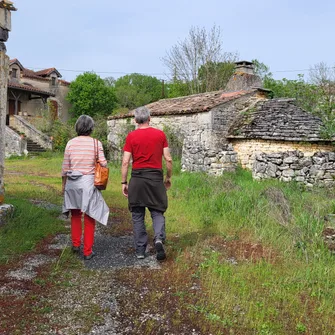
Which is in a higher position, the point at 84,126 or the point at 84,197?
the point at 84,126

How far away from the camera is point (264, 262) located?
459cm

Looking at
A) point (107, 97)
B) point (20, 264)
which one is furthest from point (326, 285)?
point (107, 97)

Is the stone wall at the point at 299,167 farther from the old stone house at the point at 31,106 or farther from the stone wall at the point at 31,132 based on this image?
the stone wall at the point at 31,132

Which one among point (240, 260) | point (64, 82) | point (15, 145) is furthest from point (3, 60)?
point (64, 82)

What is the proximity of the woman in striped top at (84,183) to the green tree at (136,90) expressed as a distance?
4092 centimetres

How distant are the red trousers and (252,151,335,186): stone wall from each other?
8523mm

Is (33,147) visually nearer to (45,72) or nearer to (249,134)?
(45,72)

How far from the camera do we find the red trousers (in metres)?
4.66

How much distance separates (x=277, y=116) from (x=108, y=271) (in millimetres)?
11603

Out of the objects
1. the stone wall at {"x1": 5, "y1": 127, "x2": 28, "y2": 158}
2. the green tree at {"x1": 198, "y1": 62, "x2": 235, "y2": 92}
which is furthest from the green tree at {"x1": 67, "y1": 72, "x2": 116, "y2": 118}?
the stone wall at {"x1": 5, "y1": 127, "x2": 28, "y2": 158}

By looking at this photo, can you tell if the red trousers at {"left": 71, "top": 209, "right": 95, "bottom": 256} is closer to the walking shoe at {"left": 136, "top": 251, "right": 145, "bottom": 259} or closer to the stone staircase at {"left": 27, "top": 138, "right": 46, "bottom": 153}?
the walking shoe at {"left": 136, "top": 251, "right": 145, "bottom": 259}

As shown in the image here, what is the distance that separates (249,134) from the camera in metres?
14.1

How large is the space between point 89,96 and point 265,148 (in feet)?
89.2

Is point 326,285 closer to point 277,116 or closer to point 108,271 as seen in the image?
point 108,271
